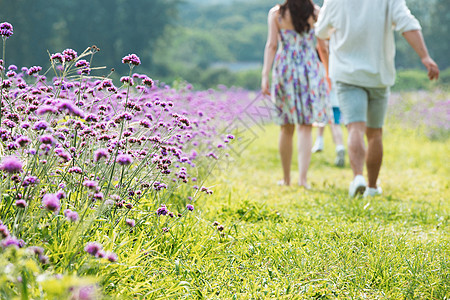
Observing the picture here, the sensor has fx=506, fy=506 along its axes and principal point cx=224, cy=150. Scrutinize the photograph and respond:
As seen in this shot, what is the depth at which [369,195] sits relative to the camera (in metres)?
4.70

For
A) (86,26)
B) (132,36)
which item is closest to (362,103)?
(86,26)

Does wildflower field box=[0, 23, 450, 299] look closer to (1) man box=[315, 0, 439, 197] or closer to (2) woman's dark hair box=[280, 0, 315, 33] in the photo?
(1) man box=[315, 0, 439, 197]

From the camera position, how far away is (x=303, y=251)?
9.06 feet

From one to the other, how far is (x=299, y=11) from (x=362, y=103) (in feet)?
4.06

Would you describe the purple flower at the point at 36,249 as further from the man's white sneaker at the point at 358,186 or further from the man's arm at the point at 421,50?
the man's arm at the point at 421,50

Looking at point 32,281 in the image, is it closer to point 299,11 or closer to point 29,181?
point 29,181

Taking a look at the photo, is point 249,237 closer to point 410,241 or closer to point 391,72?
point 410,241

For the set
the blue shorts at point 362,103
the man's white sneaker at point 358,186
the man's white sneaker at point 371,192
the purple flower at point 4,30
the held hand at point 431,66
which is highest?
the purple flower at point 4,30

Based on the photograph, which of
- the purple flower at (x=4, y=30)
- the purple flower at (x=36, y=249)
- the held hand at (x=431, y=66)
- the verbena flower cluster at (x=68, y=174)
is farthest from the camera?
the held hand at (x=431, y=66)

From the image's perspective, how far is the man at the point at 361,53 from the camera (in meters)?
4.43

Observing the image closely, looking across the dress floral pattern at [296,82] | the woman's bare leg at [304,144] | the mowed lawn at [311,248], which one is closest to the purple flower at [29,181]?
the mowed lawn at [311,248]

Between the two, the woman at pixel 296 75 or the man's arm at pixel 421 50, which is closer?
the man's arm at pixel 421 50

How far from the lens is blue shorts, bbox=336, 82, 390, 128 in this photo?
178 inches

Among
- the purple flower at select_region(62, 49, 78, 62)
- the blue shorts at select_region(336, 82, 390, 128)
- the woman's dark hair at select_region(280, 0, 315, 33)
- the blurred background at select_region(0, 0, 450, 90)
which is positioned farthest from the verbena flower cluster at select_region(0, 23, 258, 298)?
the blurred background at select_region(0, 0, 450, 90)
